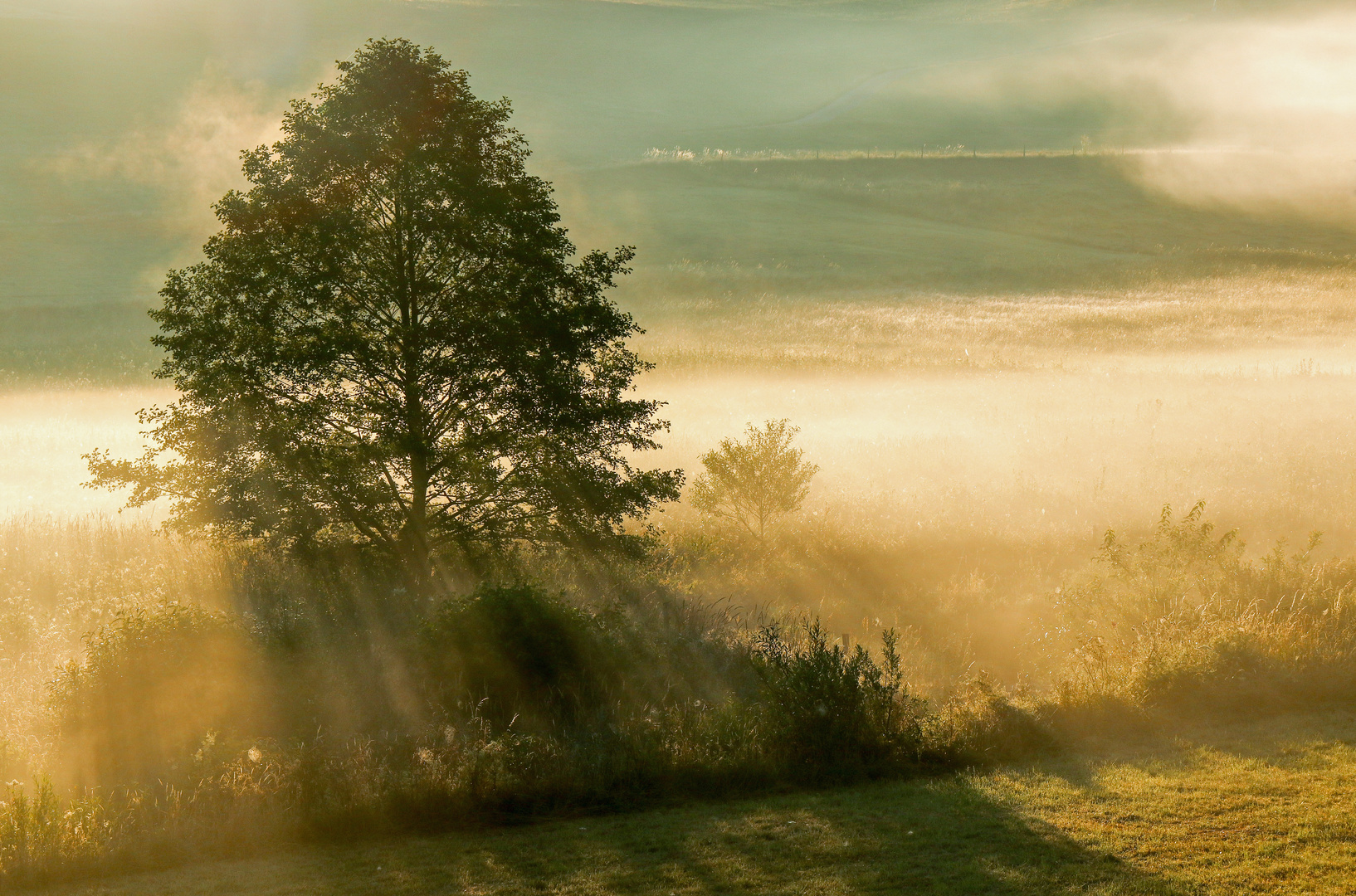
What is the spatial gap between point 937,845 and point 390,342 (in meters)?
9.10

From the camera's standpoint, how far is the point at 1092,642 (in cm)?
1206

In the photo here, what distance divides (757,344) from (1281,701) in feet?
119

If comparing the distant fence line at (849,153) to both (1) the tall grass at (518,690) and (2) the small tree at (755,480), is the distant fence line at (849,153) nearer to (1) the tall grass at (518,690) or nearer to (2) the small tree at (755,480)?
(2) the small tree at (755,480)

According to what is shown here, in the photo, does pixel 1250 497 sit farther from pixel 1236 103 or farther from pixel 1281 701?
pixel 1236 103

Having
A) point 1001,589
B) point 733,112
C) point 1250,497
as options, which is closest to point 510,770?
point 1001,589

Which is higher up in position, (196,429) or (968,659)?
(196,429)

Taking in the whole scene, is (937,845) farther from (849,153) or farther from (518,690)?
(849,153)

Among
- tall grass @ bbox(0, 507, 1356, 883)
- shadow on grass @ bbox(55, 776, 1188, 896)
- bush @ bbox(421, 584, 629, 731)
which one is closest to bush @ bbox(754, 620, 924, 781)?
tall grass @ bbox(0, 507, 1356, 883)

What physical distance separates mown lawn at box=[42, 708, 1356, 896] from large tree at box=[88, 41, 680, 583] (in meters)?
6.35

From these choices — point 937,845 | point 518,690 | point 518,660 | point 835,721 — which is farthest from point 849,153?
point 937,845

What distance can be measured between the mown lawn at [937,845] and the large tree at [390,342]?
250 inches

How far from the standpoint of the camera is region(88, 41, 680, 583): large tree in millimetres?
12570

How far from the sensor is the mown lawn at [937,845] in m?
6.27

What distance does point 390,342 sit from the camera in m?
13.2
